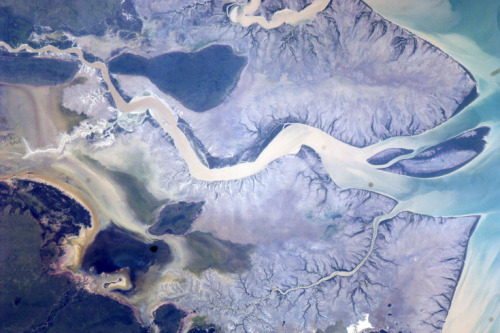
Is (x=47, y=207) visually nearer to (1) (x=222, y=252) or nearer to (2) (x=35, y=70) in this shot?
(2) (x=35, y=70)

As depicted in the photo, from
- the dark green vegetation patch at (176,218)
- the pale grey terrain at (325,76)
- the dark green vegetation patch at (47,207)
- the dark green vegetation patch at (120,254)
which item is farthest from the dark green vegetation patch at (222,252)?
the dark green vegetation patch at (47,207)

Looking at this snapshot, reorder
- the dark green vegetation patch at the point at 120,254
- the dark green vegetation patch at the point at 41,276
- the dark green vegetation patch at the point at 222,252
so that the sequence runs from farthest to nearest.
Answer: the dark green vegetation patch at the point at 222,252
the dark green vegetation patch at the point at 120,254
the dark green vegetation patch at the point at 41,276

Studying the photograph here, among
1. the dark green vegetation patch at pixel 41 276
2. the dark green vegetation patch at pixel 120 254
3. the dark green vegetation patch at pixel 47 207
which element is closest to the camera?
the dark green vegetation patch at pixel 41 276

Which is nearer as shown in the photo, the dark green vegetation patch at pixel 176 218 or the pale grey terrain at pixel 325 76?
the pale grey terrain at pixel 325 76

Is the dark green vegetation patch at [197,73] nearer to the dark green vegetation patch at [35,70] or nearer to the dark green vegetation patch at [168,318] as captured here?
the dark green vegetation patch at [35,70]

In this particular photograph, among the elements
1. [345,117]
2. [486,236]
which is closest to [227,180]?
[345,117]

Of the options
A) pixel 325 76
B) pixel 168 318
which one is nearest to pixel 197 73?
pixel 325 76
